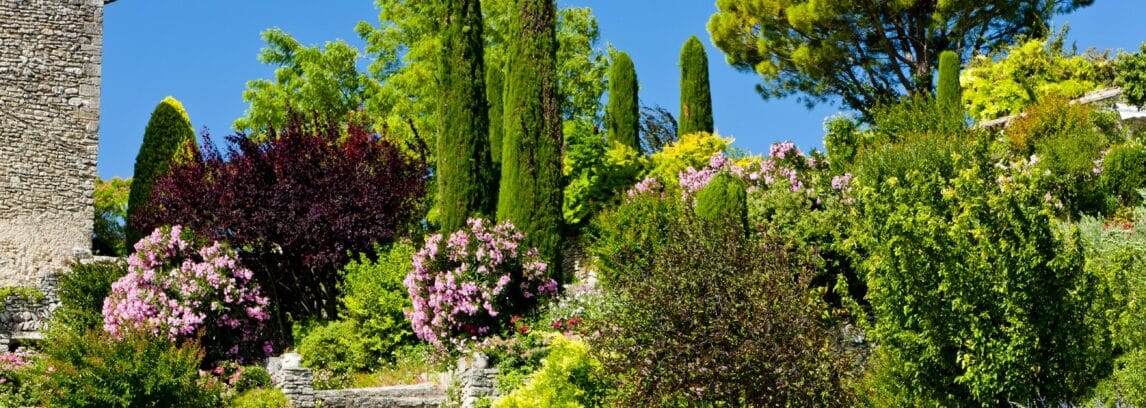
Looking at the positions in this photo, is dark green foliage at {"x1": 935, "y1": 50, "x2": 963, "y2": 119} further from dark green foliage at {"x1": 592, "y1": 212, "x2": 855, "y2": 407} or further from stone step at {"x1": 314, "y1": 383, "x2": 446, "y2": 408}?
dark green foliage at {"x1": 592, "y1": 212, "x2": 855, "y2": 407}

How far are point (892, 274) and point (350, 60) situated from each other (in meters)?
22.4

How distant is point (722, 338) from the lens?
954 centimetres

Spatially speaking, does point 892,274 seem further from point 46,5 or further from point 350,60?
point 350,60

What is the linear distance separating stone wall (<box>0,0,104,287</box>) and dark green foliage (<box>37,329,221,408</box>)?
22.8 ft

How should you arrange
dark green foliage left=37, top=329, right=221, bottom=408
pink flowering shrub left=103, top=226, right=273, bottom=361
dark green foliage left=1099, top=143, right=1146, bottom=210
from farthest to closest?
pink flowering shrub left=103, top=226, right=273, bottom=361 → dark green foliage left=1099, top=143, right=1146, bottom=210 → dark green foliage left=37, top=329, right=221, bottom=408

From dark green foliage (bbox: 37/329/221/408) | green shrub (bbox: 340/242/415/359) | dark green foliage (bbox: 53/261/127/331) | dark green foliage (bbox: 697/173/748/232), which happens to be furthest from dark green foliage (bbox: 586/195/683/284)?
dark green foliage (bbox: 53/261/127/331)

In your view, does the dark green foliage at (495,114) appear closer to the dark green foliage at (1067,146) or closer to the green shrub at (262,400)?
the green shrub at (262,400)

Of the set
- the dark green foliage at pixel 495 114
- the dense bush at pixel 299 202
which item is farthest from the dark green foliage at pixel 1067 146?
the dense bush at pixel 299 202

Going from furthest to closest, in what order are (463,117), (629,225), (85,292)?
(85,292)
(463,117)
(629,225)

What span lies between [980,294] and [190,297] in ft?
37.4

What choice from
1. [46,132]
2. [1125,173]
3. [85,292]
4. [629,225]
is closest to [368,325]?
[629,225]

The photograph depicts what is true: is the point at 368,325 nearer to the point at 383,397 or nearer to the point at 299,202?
the point at 299,202

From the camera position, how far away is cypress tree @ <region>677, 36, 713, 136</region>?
2377 centimetres

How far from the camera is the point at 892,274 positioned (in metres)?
9.46
